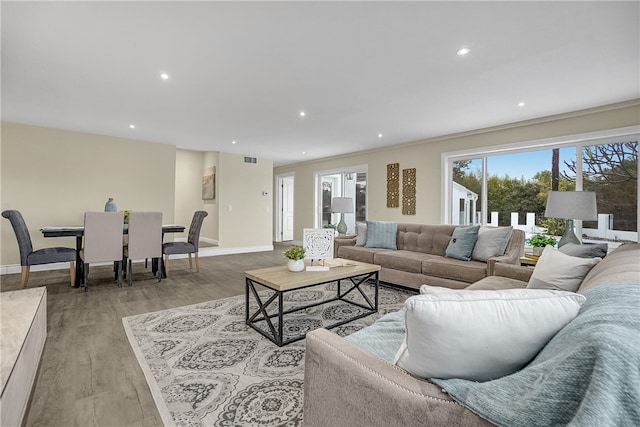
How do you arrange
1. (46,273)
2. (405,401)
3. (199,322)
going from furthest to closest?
(46,273) → (199,322) → (405,401)

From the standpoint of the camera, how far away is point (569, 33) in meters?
2.28

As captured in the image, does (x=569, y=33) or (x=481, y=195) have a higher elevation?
(x=569, y=33)

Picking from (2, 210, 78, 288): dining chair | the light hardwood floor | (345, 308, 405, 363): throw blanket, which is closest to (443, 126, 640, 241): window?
(345, 308, 405, 363): throw blanket

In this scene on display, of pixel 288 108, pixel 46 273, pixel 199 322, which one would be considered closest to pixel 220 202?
pixel 46 273

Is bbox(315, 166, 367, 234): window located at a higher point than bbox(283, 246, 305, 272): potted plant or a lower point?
higher

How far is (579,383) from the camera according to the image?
591 mm

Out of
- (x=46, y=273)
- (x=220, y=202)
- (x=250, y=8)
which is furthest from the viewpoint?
(x=220, y=202)

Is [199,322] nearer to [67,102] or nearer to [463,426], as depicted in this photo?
[463,426]

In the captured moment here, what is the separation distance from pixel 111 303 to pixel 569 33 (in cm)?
496

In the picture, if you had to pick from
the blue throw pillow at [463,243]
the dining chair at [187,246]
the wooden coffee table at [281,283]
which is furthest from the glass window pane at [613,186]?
the dining chair at [187,246]

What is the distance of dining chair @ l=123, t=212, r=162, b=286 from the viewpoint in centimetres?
423

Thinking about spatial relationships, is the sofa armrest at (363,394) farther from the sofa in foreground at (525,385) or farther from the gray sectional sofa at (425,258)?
the gray sectional sofa at (425,258)

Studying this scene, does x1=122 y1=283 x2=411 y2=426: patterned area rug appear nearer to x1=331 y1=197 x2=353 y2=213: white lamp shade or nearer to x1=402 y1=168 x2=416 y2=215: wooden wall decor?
x1=331 y1=197 x2=353 y2=213: white lamp shade

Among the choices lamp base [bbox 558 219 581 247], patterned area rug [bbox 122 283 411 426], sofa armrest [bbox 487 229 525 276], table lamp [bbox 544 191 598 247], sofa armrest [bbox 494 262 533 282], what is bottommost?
patterned area rug [bbox 122 283 411 426]
